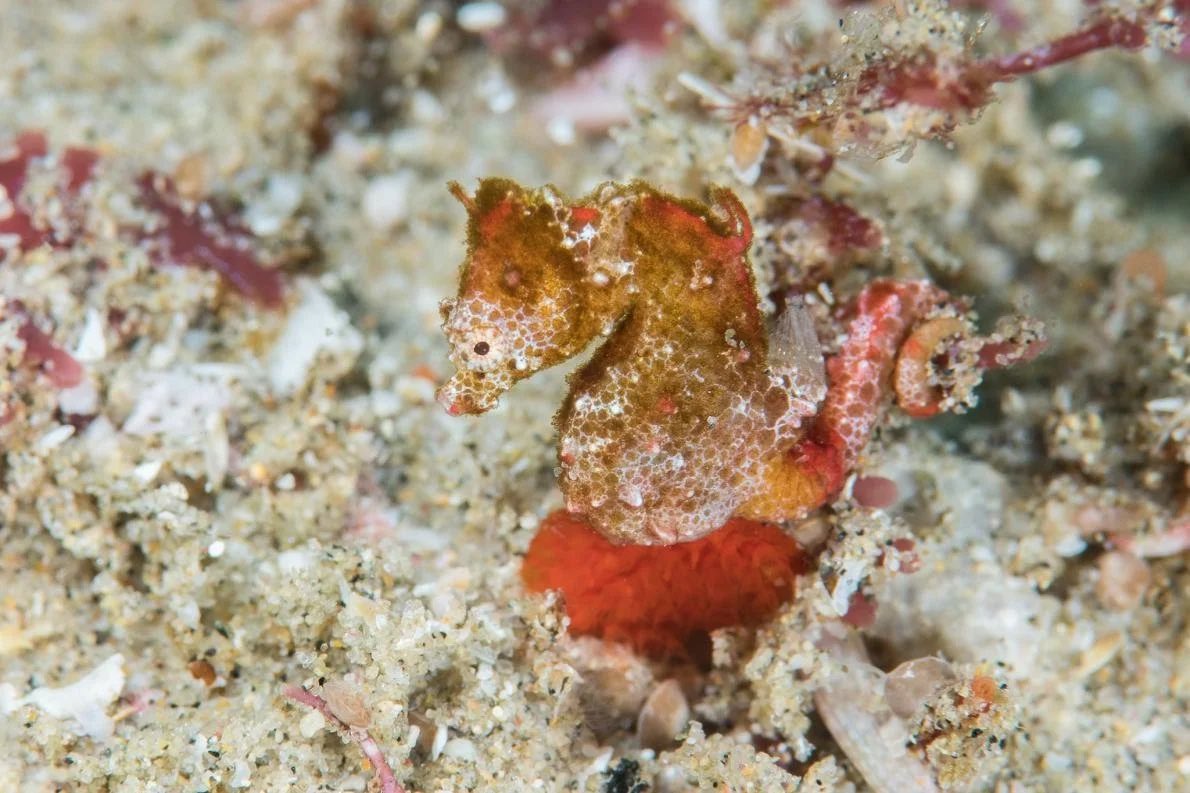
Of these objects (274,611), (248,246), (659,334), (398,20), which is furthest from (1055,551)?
(398,20)

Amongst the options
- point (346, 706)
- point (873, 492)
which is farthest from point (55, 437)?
point (873, 492)

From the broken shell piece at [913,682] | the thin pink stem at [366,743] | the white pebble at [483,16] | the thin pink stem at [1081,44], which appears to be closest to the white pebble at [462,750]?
the thin pink stem at [366,743]

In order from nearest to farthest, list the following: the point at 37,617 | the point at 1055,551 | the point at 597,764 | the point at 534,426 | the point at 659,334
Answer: the point at 659,334 → the point at 597,764 → the point at 37,617 → the point at 1055,551 → the point at 534,426

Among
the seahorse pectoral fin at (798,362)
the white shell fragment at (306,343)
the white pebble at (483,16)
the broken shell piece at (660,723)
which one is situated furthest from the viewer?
the white pebble at (483,16)

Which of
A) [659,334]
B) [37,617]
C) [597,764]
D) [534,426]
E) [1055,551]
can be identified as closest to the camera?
[659,334]

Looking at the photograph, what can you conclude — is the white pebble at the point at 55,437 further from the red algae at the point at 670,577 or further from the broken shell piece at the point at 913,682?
the broken shell piece at the point at 913,682

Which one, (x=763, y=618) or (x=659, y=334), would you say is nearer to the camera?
(x=659, y=334)

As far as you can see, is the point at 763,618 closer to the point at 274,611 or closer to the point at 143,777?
the point at 274,611
